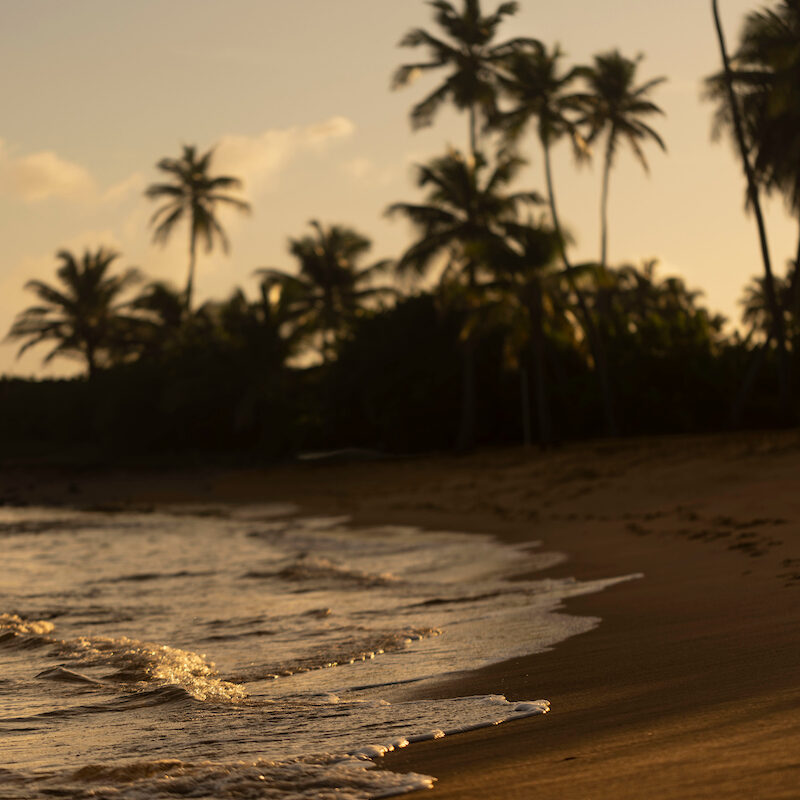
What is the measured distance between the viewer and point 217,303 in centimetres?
3938

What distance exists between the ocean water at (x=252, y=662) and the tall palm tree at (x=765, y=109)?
628 inches

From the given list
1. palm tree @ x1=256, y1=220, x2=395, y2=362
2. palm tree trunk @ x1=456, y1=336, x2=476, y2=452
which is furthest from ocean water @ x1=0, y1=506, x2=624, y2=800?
palm tree @ x1=256, y1=220, x2=395, y2=362

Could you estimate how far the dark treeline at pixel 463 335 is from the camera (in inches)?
Result: 1063

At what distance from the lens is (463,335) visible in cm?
2722

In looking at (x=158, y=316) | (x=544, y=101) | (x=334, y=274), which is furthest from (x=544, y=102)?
(x=158, y=316)

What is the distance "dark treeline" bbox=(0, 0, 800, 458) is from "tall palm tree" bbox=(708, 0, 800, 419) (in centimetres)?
5

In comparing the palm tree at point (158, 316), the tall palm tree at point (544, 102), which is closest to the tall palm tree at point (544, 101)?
the tall palm tree at point (544, 102)

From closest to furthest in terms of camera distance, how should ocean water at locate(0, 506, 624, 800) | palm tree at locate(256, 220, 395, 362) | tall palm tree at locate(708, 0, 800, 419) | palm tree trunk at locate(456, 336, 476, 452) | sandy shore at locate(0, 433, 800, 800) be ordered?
1. sandy shore at locate(0, 433, 800, 800)
2. ocean water at locate(0, 506, 624, 800)
3. tall palm tree at locate(708, 0, 800, 419)
4. palm tree trunk at locate(456, 336, 476, 452)
5. palm tree at locate(256, 220, 395, 362)

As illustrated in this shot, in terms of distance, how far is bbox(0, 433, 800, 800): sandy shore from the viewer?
98.0 inches

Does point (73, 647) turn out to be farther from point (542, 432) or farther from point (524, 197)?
point (524, 197)

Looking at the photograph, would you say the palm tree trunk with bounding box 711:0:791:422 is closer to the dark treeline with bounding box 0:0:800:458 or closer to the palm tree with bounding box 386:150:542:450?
the dark treeline with bounding box 0:0:800:458

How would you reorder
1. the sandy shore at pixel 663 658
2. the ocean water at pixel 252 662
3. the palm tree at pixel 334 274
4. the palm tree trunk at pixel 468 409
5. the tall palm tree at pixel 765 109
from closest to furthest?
the sandy shore at pixel 663 658, the ocean water at pixel 252 662, the tall palm tree at pixel 765 109, the palm tree trunk at pixel 468 409, the palm tree at pixel 334 274

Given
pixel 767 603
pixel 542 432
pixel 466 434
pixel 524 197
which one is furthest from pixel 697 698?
pixel 524 197

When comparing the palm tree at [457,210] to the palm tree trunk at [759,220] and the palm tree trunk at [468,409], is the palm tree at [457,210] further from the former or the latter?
the palm tree trunk at [759,220]
